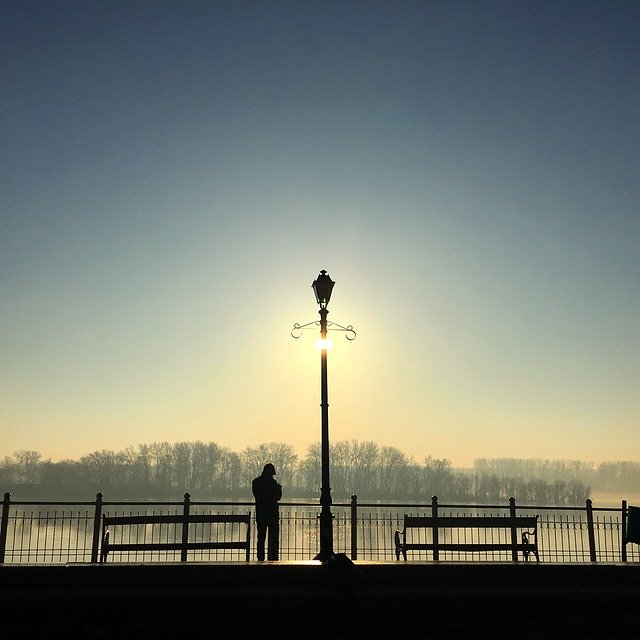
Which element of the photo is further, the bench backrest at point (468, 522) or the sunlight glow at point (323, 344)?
the bench backrest at point (468, 522)

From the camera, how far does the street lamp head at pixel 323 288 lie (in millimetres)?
12117

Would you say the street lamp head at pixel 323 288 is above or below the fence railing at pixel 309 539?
above

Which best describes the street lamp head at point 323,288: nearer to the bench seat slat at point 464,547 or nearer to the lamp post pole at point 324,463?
the lamp post pole at point 324,463

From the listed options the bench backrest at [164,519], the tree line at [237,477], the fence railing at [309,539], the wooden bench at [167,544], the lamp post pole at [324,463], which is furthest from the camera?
the tree line at [237,477]

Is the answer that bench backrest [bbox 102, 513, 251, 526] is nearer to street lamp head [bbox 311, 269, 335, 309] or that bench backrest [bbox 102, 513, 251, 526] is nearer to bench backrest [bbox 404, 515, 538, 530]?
bench backrest [bbox 404, 515, 538, 530]

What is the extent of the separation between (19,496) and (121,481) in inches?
822

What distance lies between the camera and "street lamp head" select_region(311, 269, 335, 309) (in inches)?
477

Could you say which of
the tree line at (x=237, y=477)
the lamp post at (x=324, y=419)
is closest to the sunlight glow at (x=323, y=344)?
the lamp post at (x=324, y=419)
